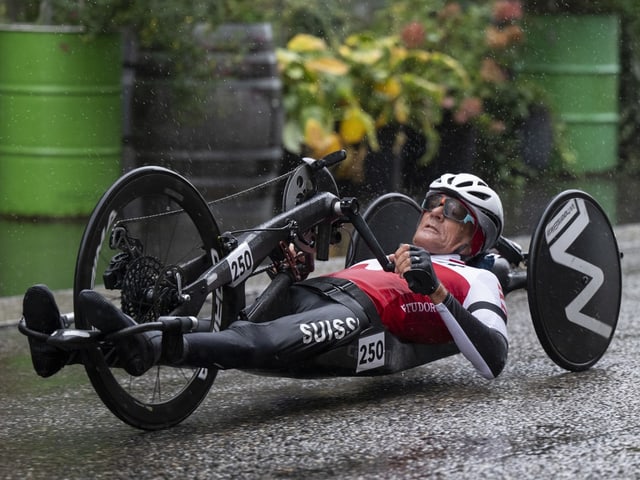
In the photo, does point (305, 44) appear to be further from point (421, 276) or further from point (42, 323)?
point (42, 323)

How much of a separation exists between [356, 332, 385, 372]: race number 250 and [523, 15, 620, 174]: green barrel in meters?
7.39

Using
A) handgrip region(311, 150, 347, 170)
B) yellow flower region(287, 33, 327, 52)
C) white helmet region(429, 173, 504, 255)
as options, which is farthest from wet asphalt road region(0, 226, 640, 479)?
yellow flower region(287, 33, 327, 52)

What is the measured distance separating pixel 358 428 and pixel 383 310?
527 millimetres

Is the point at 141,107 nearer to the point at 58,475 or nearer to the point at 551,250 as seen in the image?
the point at 551,250

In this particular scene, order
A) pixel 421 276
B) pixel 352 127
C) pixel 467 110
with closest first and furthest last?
pixel 421 276
pixel 352 127
pixel 467 110

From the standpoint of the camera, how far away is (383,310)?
541cm

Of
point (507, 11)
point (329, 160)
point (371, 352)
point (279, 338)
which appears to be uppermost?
point (507, 11)

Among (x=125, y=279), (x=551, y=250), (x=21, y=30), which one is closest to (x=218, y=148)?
(x=21, y=30)

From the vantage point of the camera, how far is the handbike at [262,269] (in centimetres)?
484

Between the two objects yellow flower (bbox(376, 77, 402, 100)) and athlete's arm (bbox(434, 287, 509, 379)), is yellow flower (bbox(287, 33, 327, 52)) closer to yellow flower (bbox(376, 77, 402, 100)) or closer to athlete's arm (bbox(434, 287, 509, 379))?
yellow flower (bbox(376, 77, 402, 100))

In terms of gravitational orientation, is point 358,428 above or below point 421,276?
below

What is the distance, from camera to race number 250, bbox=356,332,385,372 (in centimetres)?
532

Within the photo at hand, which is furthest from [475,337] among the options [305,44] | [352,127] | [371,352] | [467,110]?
[467,110]

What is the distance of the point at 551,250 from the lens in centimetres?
582
